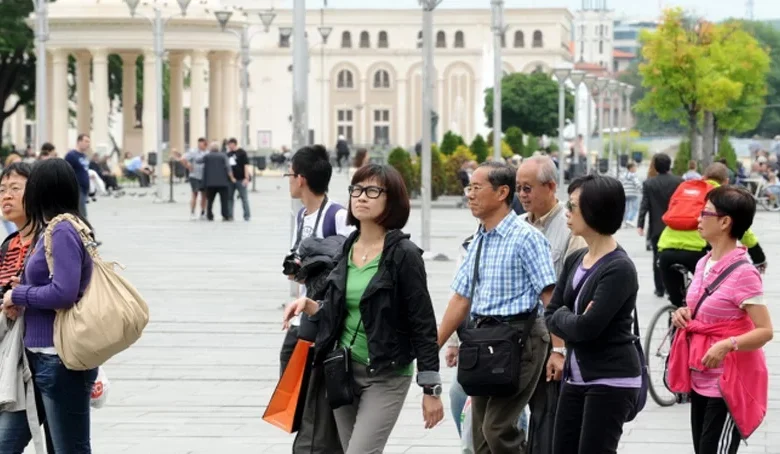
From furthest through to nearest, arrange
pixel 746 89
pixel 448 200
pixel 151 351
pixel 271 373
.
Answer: pixel 746 89 → pixel 448 200 → pixel 151 351 → pixel 271 373

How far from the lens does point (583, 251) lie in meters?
7.09

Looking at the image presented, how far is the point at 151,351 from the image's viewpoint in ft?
46.7

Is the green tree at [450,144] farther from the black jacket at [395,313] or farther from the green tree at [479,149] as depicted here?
the black jacket at [395,313]

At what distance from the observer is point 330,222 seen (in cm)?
854

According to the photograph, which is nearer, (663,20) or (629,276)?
(629,276)

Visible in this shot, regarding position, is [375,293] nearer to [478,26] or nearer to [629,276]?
[629,276]

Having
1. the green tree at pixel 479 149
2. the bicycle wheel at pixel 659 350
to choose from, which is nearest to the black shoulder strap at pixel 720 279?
the bicycle wheel at pixel 659 350

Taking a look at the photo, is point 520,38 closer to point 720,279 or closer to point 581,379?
point 720,279

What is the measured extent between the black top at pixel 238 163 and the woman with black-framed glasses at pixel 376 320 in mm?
29937

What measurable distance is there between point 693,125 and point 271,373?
5365cm

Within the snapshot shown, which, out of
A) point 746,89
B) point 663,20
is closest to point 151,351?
point 663,20

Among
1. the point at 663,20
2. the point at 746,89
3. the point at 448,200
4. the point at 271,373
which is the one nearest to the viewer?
the point at 271,373

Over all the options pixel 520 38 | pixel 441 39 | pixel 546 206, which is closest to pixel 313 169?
pixel 546 206

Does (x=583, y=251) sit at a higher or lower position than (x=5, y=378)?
higher
